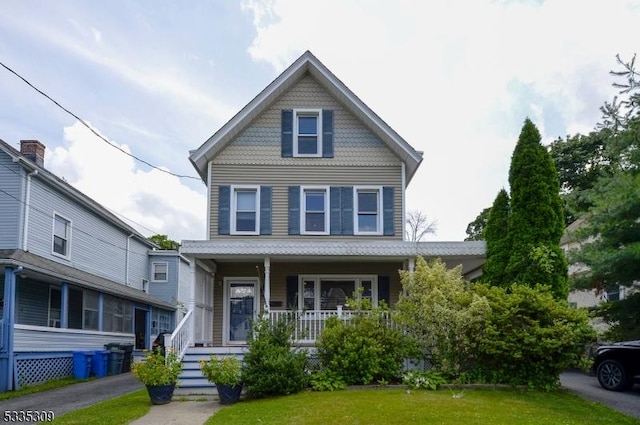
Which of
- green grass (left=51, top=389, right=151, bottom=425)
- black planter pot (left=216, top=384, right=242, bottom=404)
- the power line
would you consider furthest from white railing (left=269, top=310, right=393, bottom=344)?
the power line

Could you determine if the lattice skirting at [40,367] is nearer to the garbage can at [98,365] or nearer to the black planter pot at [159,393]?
the garbage can at [98,365]

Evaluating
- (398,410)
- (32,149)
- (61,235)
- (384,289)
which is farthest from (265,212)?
(32,149)

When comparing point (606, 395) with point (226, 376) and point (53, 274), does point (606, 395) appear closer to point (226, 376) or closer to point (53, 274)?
point (226, 376)

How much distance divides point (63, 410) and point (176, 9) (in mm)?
10327

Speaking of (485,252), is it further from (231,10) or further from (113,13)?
(113,13)

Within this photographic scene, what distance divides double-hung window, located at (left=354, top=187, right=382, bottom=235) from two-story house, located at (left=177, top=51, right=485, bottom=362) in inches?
1.2

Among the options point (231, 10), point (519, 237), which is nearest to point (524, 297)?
point (519, 237)

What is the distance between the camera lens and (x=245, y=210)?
1697cm

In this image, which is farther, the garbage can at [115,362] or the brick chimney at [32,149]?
the brick chimney at [32,149]

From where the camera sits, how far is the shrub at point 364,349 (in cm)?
1244

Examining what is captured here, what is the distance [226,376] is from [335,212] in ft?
Answer: 23.0

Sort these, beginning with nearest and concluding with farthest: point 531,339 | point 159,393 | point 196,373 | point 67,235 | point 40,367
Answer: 1. point 159,393
2. point 531,339
3. point 196,373
4. point 40,367
5. point 67,235

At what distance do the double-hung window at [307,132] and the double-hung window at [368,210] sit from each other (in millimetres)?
1802

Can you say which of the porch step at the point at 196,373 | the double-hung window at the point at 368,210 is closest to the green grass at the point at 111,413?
the porch step at the point at 196,373
